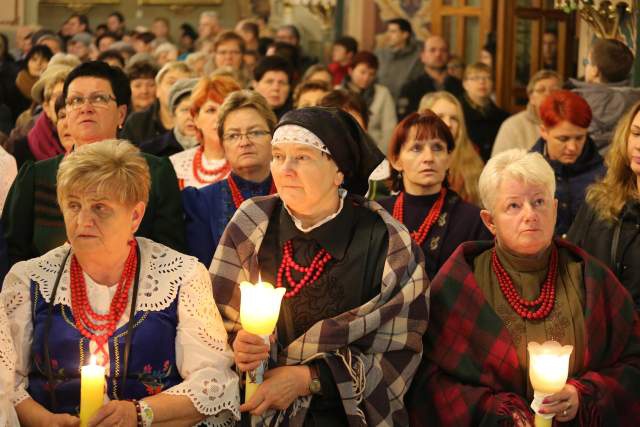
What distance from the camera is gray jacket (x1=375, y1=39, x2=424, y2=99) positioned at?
39.1 ft

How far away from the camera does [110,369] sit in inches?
155

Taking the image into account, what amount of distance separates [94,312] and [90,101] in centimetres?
140

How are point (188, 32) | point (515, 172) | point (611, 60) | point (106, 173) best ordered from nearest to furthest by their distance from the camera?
point (106, 173)
point (515, 172)
point (611, 60)
point (188, 32)

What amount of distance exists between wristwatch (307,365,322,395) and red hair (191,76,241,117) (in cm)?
252

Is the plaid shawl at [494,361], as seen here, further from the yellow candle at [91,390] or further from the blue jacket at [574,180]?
the blue jacket at [574,180]

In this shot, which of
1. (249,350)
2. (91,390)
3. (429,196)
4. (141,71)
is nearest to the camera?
(91,390)

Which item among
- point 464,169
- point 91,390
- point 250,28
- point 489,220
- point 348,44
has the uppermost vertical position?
point 250,28

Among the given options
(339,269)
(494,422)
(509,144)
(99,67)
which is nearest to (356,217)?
(339,269)

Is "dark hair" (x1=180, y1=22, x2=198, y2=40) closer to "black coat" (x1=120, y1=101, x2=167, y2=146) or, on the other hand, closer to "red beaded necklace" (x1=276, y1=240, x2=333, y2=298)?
"black coat" (x1=120, y1=101, x2=167, y2=146)

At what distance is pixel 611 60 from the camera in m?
7.51

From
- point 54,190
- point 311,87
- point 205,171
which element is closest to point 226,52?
point 311,87

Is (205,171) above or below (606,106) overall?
below

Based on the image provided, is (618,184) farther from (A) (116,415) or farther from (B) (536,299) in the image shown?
(A) (116,415)

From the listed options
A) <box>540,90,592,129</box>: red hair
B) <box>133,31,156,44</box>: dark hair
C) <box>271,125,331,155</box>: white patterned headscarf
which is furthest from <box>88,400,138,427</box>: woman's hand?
<box>133,31,156,44</box>: dark hair
